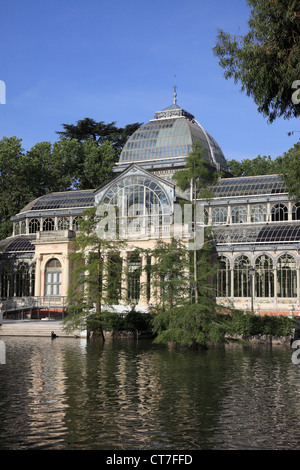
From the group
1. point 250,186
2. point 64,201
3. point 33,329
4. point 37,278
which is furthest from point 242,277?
point 64,201

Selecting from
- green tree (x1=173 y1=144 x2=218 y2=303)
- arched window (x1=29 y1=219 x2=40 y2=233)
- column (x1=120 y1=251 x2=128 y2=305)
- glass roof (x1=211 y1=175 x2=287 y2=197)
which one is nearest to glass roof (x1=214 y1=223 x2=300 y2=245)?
glass roof (x1=211 y1=175 x2=287 y2=197)

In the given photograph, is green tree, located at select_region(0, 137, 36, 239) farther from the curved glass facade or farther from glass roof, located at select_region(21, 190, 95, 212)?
the curved glass facade

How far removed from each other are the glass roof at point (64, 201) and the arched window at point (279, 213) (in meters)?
18.8

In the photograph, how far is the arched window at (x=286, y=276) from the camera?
4644cm

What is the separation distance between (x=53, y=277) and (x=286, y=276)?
2116cm

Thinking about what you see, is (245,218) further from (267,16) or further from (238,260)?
(267,16)

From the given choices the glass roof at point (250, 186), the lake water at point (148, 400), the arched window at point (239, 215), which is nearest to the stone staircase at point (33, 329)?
the lake water at point (148, 400)

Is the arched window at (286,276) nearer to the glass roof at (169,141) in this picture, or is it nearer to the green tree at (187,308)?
the green tree at (187,308)

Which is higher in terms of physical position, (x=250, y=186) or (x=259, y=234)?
(x=250, y=186)

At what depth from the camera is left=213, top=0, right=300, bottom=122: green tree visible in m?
20.1

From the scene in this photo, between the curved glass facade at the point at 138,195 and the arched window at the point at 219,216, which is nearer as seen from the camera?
the curved glass facade at the point at 138,195

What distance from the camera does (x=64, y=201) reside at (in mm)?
61750

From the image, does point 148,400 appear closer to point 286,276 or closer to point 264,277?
point 286,276

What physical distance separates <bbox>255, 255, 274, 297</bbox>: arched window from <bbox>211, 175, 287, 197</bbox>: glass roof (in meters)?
7.45
